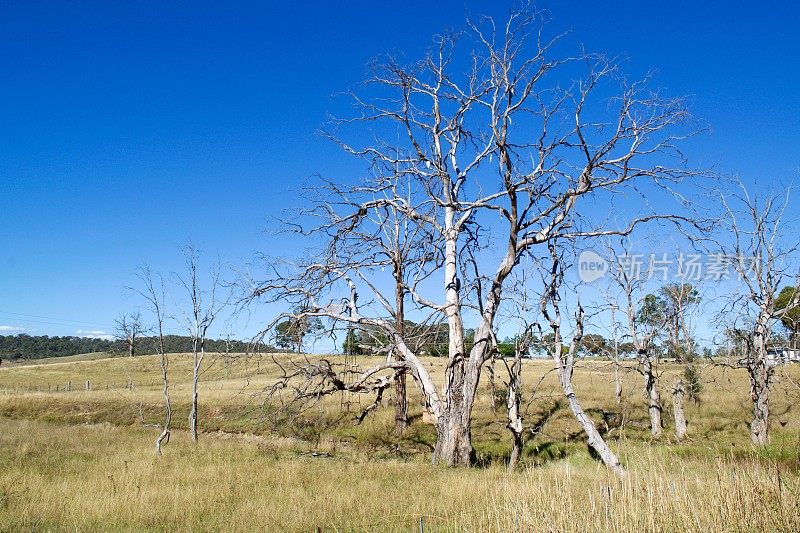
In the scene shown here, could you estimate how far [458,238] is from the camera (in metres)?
14.3

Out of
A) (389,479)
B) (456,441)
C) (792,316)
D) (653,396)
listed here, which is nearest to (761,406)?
(653,396)

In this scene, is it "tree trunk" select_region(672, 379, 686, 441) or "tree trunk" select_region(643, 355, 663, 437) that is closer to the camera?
"tree trunk" select_region(672, 379, 686, 441)

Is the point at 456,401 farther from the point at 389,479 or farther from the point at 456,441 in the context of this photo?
the point at 389,479

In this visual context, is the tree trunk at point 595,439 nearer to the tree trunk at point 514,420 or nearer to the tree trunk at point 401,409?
the tree trunk at point 514,420

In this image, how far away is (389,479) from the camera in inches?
429

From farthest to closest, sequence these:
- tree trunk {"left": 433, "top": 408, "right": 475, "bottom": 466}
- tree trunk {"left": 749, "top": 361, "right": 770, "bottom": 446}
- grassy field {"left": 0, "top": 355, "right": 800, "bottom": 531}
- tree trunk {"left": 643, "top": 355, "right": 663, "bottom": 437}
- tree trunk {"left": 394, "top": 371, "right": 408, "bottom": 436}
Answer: tree trunk {"left": 394, "top": 371, "right": 408, "bottom": 436}
tree trunk {"left": 643, "top": 355, "right": 663, "bottom": 437}
tree trunk {"left": 749, "top": 361, "right": 770, "bottom": 446}
tree trunk {"left": 433, "top": 408, "right": 475, "bottom": 466}
grassy field {"left": 0, "top": 355, "right": 800, "bottom": 531}

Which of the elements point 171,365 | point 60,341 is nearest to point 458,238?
point 171,365

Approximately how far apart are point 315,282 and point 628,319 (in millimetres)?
11371

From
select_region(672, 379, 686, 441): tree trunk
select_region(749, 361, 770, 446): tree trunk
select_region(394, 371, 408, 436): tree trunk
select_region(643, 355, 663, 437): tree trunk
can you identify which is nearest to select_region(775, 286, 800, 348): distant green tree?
select_region(749, 361, 770, 446): tree trunk

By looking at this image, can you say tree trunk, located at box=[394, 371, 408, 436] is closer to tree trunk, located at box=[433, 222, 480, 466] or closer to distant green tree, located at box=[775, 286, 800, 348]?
tree trunk, located at box=[433, 222, 480, 466]

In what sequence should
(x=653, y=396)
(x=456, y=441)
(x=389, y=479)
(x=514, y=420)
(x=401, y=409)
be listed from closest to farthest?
(x=389, y=479)
(x=456, y=441)
(x=514, y=420)
(x=653, y=396)
(x=401, y=409)

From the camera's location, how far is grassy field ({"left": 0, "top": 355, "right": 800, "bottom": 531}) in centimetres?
542

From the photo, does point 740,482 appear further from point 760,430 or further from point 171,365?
point 171,365

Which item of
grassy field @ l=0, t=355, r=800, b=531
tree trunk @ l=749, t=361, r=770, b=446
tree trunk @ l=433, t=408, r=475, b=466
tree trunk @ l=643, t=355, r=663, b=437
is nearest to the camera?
grassy field @ l=0, t=355, r=800, b=531
